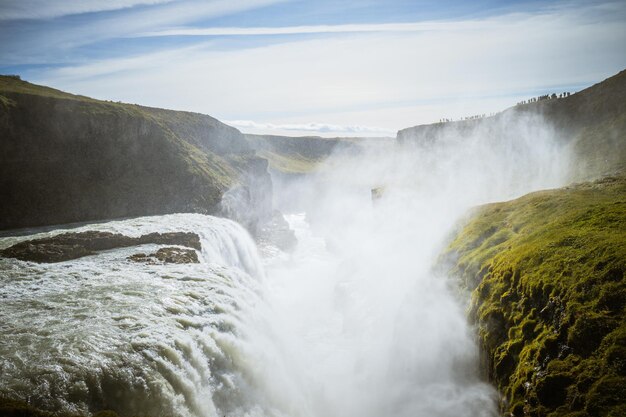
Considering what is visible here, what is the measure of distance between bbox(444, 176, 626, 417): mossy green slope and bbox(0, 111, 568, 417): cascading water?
2.14 metres

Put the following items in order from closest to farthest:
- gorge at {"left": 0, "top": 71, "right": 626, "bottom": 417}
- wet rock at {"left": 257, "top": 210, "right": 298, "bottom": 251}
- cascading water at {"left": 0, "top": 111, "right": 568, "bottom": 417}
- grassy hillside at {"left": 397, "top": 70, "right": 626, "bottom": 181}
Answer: cascading water at {"left": 0, "top": 111, "right": 568, "bottom": 417}
gorge at {"left": 0, "top": 71, "right": 626, "bottom": 417}
grassy hillside at {"left": 397, "top": 70, "right": 626, "bottom": 181}
wet rock at {"left": 257, "top": 210, "right": 298, "bottom": 251}

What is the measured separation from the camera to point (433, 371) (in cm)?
2003

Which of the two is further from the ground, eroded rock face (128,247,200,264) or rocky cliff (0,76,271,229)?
rocky cliff (0,76,271,229)

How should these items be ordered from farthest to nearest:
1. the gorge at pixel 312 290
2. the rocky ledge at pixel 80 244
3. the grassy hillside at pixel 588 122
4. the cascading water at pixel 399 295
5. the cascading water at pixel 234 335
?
the grassy hillside at pixel 588 122
the rocky ledge at pixel 80 244
the cascading water at pixel 399 295
the gorge at pixel 312 290
the cascading water at pixel 234 335

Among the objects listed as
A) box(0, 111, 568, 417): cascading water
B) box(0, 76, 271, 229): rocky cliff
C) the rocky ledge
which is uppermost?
box(0, 76, 271, 229): rocky cliff

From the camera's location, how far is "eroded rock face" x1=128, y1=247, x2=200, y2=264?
23125mm

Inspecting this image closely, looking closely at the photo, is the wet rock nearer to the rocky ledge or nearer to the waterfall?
the rocky ledge

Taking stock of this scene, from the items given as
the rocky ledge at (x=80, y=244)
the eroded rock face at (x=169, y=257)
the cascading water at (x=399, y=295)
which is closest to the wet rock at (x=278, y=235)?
the cascading water at (x=399, y=295)

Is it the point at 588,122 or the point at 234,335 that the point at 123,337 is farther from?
the point at 588,122

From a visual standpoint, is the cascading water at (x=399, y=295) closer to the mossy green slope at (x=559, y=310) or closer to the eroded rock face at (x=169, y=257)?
the mossy green slope at (x=559, y=310)

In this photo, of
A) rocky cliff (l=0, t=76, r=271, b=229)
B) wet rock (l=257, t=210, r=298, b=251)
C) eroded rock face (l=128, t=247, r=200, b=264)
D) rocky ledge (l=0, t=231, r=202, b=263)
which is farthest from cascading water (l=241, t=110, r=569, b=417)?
rocky cliff (l=0, t=76, r=271, b=229)

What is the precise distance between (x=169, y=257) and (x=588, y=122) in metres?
61.3

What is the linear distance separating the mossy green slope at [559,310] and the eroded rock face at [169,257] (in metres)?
17.7

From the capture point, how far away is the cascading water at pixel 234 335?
10945 millimetres
